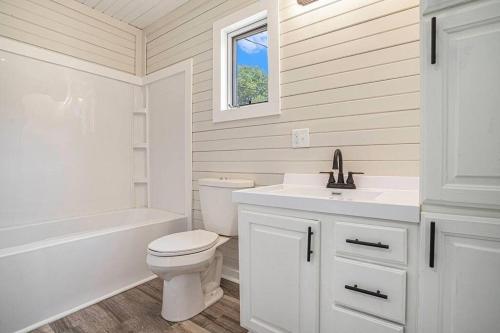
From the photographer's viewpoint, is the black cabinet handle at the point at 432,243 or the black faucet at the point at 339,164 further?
the black faucet at the point at 339,164

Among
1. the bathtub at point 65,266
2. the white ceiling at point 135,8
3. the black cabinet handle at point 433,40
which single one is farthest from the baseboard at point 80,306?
the white ceiling at point 135,8

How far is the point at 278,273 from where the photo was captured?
1258 millimetres

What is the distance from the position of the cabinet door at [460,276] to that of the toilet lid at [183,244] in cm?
117

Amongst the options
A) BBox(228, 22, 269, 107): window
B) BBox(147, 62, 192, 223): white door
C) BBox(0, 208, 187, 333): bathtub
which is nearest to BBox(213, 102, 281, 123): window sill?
BBox(228, 22, 269, 107): window

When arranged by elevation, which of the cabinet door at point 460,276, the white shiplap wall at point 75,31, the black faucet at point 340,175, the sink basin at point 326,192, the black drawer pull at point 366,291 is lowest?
the black drawer pull at point 366,291

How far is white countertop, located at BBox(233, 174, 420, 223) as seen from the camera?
0.96m

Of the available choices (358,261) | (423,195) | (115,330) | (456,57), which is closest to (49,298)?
(115,330)

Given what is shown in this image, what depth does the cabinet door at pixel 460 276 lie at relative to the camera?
31.8 inches

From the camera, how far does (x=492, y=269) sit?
803 millimetres

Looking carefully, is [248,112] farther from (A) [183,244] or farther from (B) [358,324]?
(B) [358,324]

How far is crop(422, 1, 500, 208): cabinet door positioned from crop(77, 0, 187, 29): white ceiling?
7.45 ft

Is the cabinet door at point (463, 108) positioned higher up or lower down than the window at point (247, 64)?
lower down

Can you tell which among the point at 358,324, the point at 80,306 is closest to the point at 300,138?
the point at 358,324

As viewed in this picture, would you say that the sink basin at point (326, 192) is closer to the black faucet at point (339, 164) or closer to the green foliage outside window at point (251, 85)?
the black faucet at point (339, 164)
